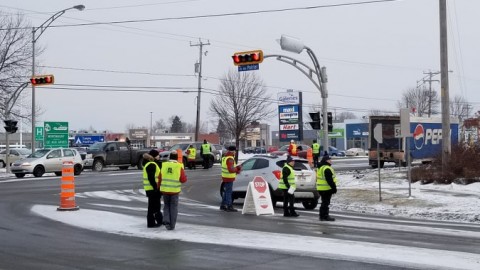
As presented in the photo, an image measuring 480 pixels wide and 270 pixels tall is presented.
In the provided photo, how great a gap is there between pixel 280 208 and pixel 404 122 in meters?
5.33

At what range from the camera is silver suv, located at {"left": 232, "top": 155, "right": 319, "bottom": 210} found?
17891 millimetres

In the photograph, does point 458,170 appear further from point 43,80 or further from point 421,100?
point 421,100

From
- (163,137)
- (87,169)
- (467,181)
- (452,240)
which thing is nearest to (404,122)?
(467,181)

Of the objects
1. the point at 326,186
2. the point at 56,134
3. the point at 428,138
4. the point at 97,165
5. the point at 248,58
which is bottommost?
the point at 97,165

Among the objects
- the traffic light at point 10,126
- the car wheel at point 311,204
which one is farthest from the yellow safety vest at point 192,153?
the car wheel at point 311,204

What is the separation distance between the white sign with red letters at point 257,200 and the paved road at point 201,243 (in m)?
0.43

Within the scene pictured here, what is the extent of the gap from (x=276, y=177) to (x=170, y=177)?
6.33 m

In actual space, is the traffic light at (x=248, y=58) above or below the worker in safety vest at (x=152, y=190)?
above

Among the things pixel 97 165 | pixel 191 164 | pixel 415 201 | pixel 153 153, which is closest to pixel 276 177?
pixel 415 201

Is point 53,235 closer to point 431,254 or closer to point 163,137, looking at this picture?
point 431,254

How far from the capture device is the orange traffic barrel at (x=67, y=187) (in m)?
15.6

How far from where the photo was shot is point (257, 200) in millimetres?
15922

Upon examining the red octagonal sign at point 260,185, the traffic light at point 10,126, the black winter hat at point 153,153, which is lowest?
the red octagonal sign at point 260,185

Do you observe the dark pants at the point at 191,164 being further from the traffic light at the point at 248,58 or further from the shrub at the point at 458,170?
the shrub at the point at 458,170
